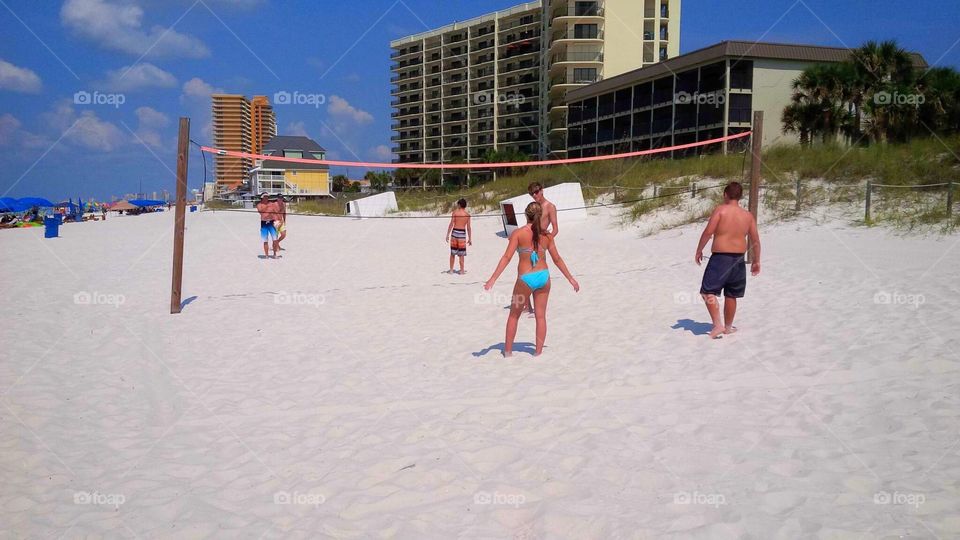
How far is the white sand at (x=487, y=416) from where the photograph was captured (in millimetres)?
2791

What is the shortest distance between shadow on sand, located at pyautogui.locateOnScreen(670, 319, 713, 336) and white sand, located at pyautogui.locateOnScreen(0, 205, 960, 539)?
0.04 meters

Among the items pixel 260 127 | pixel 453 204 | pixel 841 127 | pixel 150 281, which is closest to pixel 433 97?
pixel 453 204

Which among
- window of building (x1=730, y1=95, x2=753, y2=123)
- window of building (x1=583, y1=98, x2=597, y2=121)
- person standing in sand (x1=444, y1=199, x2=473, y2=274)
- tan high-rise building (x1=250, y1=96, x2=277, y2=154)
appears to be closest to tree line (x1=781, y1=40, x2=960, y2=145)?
window of building (x1=730, y1=95, x2=753, y2=123)

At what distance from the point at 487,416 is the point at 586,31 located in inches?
1969

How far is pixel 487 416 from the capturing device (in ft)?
13.1

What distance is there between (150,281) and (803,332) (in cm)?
948

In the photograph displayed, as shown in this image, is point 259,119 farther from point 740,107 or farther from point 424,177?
point 740,107

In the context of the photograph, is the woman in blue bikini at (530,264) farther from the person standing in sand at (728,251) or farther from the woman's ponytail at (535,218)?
the person standing in sand at (728,251)

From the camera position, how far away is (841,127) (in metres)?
24.5

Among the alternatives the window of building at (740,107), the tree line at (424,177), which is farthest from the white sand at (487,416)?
the tree line at (424,177)

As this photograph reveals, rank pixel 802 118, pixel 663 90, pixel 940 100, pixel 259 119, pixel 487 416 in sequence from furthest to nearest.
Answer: pixel 259 119 < pixel 663 90 < pixel 802 118 < pixel 940 100 < pixel 487 416

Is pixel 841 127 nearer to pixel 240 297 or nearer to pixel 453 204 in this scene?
pixel 453 204

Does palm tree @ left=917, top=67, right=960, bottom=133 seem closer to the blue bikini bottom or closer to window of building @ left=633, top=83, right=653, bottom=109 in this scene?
window of building @ left=633, top=83, right=653, bottom=109

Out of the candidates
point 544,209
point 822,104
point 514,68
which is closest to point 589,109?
point 822,104
